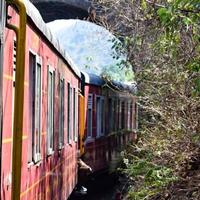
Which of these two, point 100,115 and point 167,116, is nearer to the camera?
point 167,116

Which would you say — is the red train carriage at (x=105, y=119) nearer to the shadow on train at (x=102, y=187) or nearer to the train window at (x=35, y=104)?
the shadow on train at (x=102, y=187)

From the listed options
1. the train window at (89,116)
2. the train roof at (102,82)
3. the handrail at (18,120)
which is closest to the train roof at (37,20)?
the handrail at (18,120)

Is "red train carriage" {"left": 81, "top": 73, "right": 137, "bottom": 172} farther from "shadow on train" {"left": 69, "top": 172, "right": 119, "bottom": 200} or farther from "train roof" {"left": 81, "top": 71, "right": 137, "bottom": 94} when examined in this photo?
"shadow on train" {"left": 69, "top": 172, "right": 119, "bottom": 200}

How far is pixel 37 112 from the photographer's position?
6168mm

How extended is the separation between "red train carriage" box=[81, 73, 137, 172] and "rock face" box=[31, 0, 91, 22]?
5.00 m

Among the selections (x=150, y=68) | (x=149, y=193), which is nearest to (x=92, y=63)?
(x=150, y=68)

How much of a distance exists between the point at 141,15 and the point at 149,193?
3.44m

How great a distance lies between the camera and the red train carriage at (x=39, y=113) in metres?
4.51

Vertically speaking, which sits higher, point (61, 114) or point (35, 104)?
point (35, 104)

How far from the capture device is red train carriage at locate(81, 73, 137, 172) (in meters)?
16.4

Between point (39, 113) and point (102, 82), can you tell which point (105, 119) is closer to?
point (102, 82)

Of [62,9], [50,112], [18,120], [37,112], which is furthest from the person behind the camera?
[62,9]

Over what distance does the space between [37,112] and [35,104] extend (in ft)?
0.75

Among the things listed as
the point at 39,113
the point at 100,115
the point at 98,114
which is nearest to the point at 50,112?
the point at 39,113
